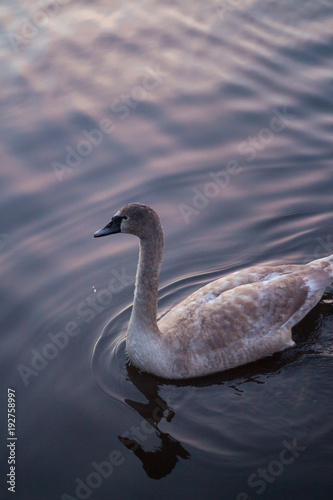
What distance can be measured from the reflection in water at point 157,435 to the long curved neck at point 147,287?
846mm

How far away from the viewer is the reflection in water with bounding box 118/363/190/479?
312 inches

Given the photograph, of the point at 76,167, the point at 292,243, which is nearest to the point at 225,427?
the point at 292,243

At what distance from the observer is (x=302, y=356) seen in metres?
9.59

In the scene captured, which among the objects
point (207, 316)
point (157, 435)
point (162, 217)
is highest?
point (162, 217)

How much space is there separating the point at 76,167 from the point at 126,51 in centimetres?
566

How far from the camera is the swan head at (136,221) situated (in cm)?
878

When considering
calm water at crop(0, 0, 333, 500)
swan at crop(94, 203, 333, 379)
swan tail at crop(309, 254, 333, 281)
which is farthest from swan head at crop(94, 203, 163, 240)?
swan tail at crop(309, 254, 333, 281)

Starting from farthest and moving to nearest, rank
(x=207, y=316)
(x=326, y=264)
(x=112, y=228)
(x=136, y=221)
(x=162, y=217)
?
(x=162, y=217)
(x=326, y=264)
(x=207, y=316)
(x=112, y=228)
(x=136, y=221)

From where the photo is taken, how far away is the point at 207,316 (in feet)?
30.9

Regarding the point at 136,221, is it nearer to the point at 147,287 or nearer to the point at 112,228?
the point at 112,228

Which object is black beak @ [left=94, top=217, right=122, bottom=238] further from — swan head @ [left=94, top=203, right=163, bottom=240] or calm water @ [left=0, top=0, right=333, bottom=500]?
calm water @ [left=0, top=0, right=333, bottom=500]

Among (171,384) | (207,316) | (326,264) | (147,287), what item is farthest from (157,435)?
(326,264)

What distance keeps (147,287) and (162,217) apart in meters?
3.68

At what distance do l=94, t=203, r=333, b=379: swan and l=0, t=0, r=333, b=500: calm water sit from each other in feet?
0.95
